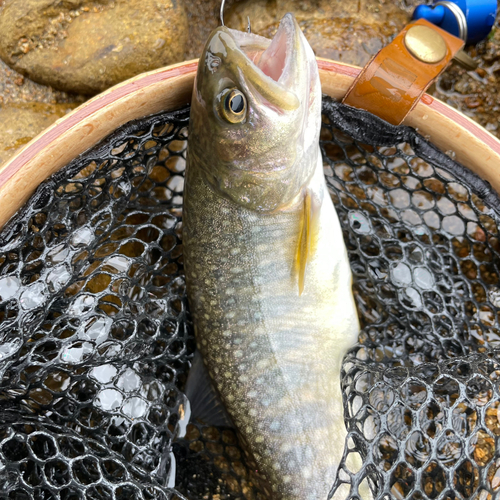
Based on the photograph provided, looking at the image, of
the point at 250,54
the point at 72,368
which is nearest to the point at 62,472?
the point at 72,368

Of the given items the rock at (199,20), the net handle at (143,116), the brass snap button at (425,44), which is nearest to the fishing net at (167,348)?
the net handle at (143,116)

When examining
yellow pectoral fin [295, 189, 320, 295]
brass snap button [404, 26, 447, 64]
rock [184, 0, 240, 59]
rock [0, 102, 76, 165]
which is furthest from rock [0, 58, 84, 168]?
brass snap button [404, 26, 447, 64]

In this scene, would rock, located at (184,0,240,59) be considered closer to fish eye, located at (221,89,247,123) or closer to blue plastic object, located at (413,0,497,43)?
blue plastic object, located at (413,0,497,43)

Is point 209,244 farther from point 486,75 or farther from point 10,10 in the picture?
→ point 486,75

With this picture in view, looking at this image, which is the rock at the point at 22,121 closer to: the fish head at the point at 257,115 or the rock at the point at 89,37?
the rock at the point at 89,37

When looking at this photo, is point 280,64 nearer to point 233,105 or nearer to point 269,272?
point 233,105
